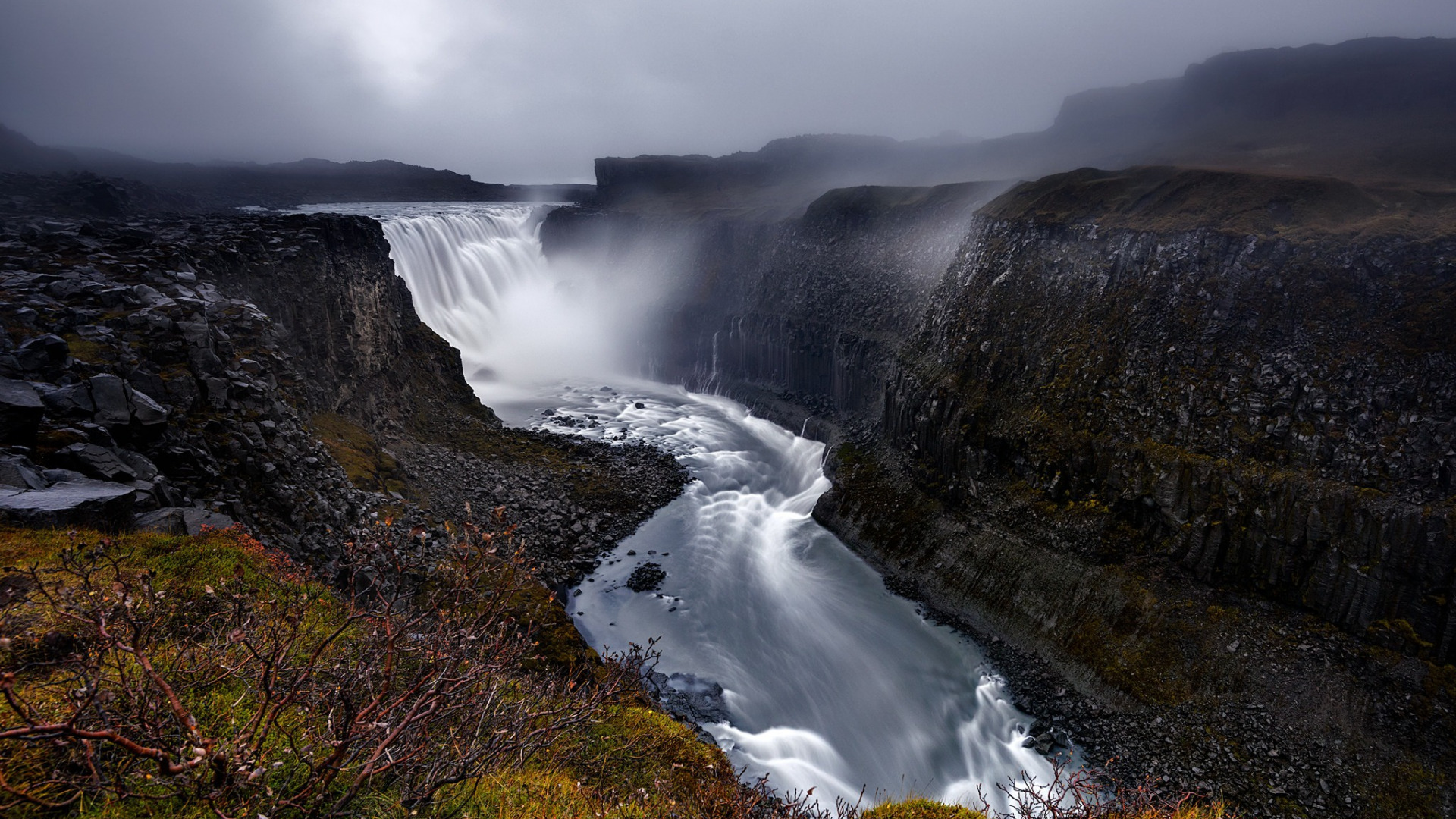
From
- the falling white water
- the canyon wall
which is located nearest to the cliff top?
the canyon wall

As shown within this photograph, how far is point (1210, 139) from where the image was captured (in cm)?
6712

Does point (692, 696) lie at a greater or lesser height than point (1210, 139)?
lesser

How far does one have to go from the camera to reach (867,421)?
37969mm

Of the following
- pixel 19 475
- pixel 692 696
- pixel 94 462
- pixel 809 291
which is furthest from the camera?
pixel 809 291

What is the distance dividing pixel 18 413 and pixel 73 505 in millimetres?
3450

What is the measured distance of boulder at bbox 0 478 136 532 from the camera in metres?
9.45

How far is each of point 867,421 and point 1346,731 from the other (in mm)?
24308

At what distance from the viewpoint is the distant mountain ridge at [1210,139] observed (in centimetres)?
4375

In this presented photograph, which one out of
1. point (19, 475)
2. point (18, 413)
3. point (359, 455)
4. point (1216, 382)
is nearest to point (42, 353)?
point (18, 413)

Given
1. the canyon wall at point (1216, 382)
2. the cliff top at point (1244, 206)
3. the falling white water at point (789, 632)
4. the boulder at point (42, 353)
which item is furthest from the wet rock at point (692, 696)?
the cliff top at point (1244, 206)

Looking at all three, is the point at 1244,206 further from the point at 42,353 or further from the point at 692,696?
the point at 42,353

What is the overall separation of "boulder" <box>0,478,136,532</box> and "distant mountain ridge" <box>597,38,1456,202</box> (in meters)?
44.6

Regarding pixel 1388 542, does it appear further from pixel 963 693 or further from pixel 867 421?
pixel 867 421

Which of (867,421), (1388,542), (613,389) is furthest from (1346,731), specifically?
(613,389)
